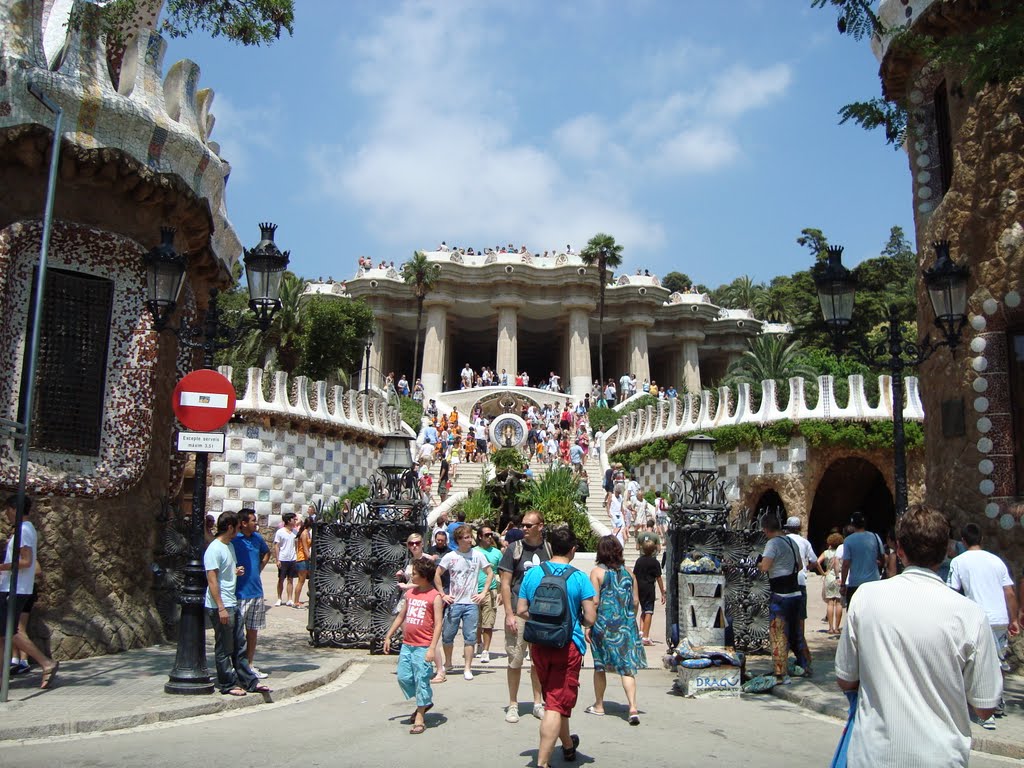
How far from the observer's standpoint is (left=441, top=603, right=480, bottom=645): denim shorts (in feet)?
31.3

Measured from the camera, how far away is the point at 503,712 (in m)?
7.53

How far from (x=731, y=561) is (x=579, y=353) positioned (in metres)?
41.3

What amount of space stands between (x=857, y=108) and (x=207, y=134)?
8013 mm

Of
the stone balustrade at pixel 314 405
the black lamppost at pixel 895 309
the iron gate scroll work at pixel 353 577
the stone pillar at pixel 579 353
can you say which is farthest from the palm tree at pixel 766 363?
the iron gate scroll work at pixel 353 577

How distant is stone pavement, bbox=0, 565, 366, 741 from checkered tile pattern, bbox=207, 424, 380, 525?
14.6 meters

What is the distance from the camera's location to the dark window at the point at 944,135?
38.3ft

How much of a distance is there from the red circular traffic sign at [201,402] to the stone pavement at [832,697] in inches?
226

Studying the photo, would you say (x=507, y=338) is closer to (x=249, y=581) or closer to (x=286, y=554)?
(x=286, y=554)

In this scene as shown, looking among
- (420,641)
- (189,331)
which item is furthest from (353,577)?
(420,641)

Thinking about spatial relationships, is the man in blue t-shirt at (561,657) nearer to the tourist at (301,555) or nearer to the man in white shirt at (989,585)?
the man in white shirt at (989,585)

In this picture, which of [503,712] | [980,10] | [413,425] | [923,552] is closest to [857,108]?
[980,10]

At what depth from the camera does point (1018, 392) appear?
1009 cm

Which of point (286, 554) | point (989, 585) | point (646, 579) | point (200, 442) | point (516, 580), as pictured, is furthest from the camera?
point (286, 554)

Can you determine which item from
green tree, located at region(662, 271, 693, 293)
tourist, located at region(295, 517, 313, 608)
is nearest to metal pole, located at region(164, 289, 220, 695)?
tourist, located at region(295, 517, 313, 608)
